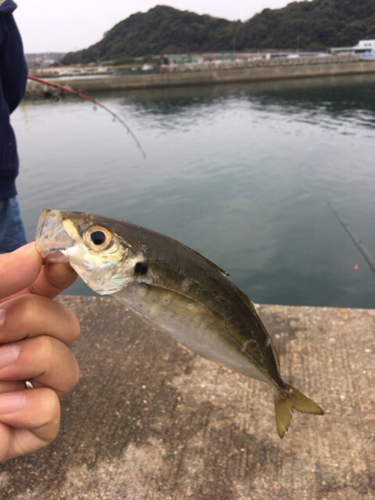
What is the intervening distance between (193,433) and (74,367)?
6.11 feet

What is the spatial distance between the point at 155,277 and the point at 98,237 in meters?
0.26

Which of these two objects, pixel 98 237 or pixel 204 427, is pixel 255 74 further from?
pixel 98 237

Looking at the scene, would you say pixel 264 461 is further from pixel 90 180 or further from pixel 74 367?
pixel 90 180

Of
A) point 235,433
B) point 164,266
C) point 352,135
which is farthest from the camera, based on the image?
point 352,135

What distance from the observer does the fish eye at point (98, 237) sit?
1414mm

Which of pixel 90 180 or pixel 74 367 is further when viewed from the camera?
pixel 90 180

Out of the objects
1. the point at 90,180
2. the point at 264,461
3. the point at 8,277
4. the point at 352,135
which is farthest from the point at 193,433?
the point at 352,135

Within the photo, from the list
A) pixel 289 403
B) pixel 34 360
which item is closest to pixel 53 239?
pixel 34 360

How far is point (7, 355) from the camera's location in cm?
148

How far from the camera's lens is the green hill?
118750 millimetres

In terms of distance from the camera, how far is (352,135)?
23438mm

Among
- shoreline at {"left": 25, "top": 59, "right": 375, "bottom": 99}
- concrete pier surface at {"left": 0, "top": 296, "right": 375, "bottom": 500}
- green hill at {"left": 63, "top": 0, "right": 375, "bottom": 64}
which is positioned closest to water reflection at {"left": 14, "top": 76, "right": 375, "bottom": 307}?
concrete pier surface at {"left": 0, "top": 296, "right": 375, "bottom": 500}

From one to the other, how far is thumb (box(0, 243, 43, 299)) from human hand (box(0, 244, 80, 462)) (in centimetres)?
2

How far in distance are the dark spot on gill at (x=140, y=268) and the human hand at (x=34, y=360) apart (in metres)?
0.28
